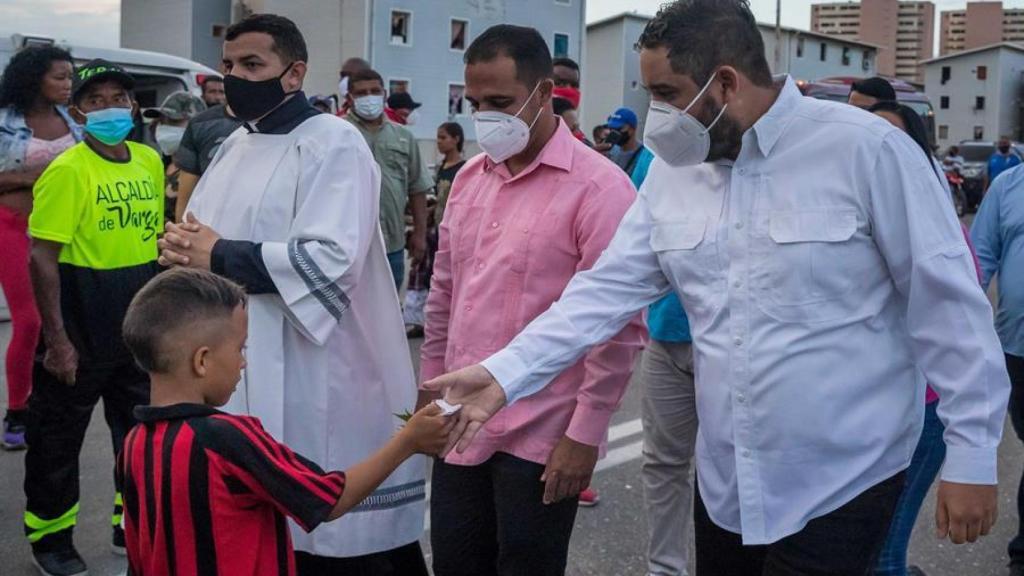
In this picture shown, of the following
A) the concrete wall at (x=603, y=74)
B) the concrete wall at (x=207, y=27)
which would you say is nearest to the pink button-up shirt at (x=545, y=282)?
the concrete wall at (x=207, y=27)

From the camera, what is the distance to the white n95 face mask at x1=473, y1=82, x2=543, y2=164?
294cm

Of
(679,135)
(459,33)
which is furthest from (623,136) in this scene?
(459,33)

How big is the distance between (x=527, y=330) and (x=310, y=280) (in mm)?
640

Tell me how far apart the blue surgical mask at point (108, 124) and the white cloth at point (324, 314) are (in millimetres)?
1219

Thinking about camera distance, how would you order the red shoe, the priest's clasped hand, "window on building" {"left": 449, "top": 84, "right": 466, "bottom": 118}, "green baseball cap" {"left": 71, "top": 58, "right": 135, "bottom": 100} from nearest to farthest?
the priest's clasped hand → "green baseball cap" {"left": 71, "top": 58, "right": 135, "bottom": 100} → the red shoe → "window on building" {"left": 449, "top": 84, "right": 466, "bottom": 118}

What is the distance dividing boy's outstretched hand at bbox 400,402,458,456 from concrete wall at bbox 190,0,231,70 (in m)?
41.2

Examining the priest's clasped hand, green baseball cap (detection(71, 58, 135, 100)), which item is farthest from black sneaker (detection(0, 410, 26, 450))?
the priest's clasped hand

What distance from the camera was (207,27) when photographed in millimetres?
42062

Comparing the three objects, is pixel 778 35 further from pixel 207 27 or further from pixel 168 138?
pixel 168 138

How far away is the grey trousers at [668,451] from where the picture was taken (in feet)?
12.8

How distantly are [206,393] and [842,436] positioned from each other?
4.42 feet

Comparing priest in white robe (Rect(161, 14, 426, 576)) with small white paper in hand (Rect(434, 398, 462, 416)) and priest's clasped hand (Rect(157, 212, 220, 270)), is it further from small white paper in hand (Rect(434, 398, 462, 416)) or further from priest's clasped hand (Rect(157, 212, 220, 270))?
small white paper in hand (Rect(434, 398, 462, 416))

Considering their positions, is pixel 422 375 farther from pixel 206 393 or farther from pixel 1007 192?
pixel 1007 192

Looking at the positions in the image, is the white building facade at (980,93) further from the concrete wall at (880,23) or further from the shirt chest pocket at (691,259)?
the shirt chest pocket at (691,259)
